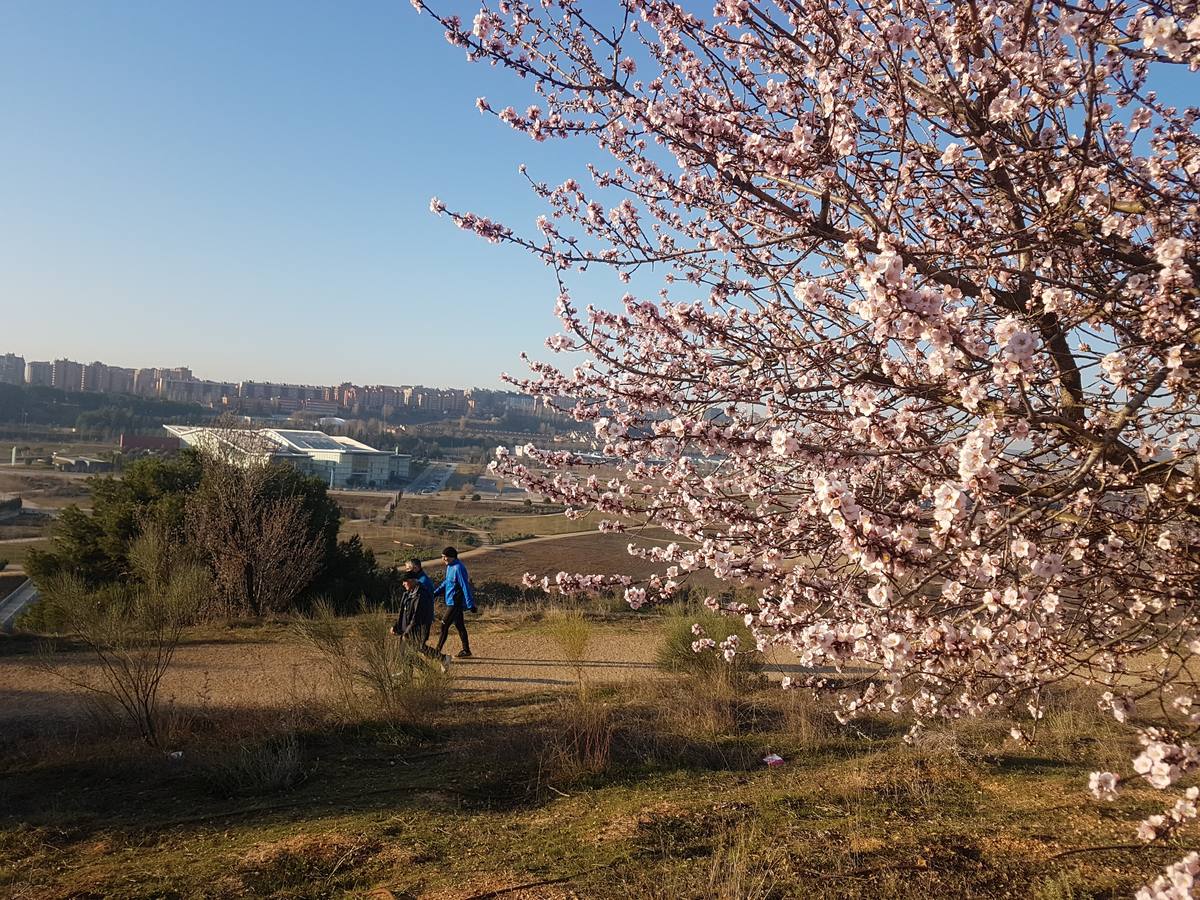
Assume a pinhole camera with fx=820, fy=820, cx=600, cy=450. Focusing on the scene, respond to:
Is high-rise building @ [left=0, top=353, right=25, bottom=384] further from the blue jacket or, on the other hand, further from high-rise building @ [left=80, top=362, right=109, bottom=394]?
the blue jacket

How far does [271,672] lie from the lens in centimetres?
993

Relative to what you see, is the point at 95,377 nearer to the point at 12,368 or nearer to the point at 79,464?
the point at 12,368

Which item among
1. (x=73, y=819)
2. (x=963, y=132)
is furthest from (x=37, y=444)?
(x=963, y=132)

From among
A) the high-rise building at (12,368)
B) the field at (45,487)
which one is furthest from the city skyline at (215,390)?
the field at (45,487)

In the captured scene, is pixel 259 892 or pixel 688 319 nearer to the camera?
pixel 259 892

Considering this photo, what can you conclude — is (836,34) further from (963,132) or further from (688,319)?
(688,319)

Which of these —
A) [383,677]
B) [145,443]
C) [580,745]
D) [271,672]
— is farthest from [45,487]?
[580,745]

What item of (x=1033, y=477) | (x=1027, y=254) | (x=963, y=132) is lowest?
(x=1033, y=477)

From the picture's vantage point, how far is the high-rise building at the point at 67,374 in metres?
112

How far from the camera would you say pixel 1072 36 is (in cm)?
297

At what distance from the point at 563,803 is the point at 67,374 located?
132 metres

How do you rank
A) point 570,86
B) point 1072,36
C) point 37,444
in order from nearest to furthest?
point 1072,36, point 570,86, point 37,444

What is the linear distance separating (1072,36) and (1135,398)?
137 centimetres

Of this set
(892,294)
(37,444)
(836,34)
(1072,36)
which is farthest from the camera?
(37,444)
